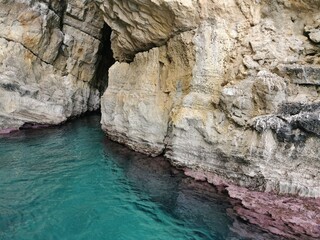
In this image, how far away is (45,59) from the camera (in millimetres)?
23312

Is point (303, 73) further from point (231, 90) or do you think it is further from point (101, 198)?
point (101, 198)

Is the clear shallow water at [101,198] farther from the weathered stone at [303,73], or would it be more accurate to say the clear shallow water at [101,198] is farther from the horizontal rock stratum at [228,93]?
the weathered stone at [303,73]

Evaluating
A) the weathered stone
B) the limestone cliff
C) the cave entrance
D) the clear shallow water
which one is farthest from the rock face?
the weathered stone

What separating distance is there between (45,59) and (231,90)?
15183mm

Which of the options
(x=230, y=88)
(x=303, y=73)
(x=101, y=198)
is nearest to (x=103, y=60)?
(x=230, y=88)

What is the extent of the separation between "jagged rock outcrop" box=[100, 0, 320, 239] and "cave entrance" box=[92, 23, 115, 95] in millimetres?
11261

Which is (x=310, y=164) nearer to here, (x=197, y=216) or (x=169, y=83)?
(x=197, y=216)

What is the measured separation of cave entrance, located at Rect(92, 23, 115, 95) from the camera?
2820 centimetres

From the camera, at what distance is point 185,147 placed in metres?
13.7

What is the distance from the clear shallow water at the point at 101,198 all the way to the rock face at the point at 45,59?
4711mm

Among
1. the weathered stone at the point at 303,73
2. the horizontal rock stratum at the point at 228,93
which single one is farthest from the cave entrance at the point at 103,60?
the weathered stone at the point at 303,73

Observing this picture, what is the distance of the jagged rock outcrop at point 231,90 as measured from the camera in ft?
36.1

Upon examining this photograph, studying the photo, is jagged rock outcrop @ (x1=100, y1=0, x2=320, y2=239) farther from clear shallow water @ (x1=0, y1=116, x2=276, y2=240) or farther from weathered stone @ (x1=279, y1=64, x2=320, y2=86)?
clear shallow water @ (x1=0, y1=116, x2=276, y2=240)

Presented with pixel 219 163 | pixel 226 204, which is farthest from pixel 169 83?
pixel 226 204
